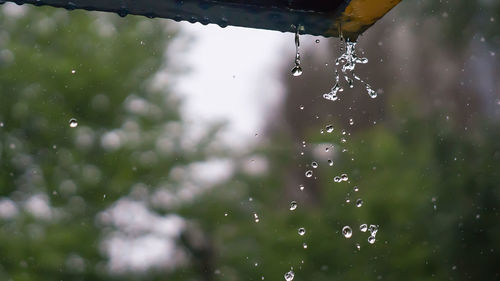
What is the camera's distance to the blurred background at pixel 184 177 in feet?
12.2

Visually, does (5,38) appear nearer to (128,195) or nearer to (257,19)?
(128,195)

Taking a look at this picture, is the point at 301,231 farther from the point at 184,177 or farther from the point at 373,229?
the point at 184,177

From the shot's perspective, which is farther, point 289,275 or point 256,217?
point 256,217

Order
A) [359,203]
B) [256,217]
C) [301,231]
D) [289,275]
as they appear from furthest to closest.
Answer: [256,217] < [359,203] < [301,231] < [289,275]

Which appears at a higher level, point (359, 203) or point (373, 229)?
point (359, 203)

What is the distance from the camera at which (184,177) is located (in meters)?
4.10

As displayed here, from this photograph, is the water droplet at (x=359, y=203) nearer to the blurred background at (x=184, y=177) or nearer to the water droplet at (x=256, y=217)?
the blurred background at (x=184, y=177)

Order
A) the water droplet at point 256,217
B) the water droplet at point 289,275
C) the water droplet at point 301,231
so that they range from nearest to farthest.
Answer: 1. the water droplet at point 289,275
2. the water droplet at point 301,231
3. the water droplet at point 256,217

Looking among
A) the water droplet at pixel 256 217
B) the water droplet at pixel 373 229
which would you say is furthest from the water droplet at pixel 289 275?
the water droplet at pixel 373 229

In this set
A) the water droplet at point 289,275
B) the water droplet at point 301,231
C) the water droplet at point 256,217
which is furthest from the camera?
the water droplet at point 256,217

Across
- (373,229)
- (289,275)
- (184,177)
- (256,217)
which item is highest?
(184,177)

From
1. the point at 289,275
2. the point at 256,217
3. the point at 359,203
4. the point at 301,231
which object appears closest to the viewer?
the point at 289,275

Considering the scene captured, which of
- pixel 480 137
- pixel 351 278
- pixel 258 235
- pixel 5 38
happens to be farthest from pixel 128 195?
pixel 480 137

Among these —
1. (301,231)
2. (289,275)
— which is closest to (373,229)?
(301,231)
